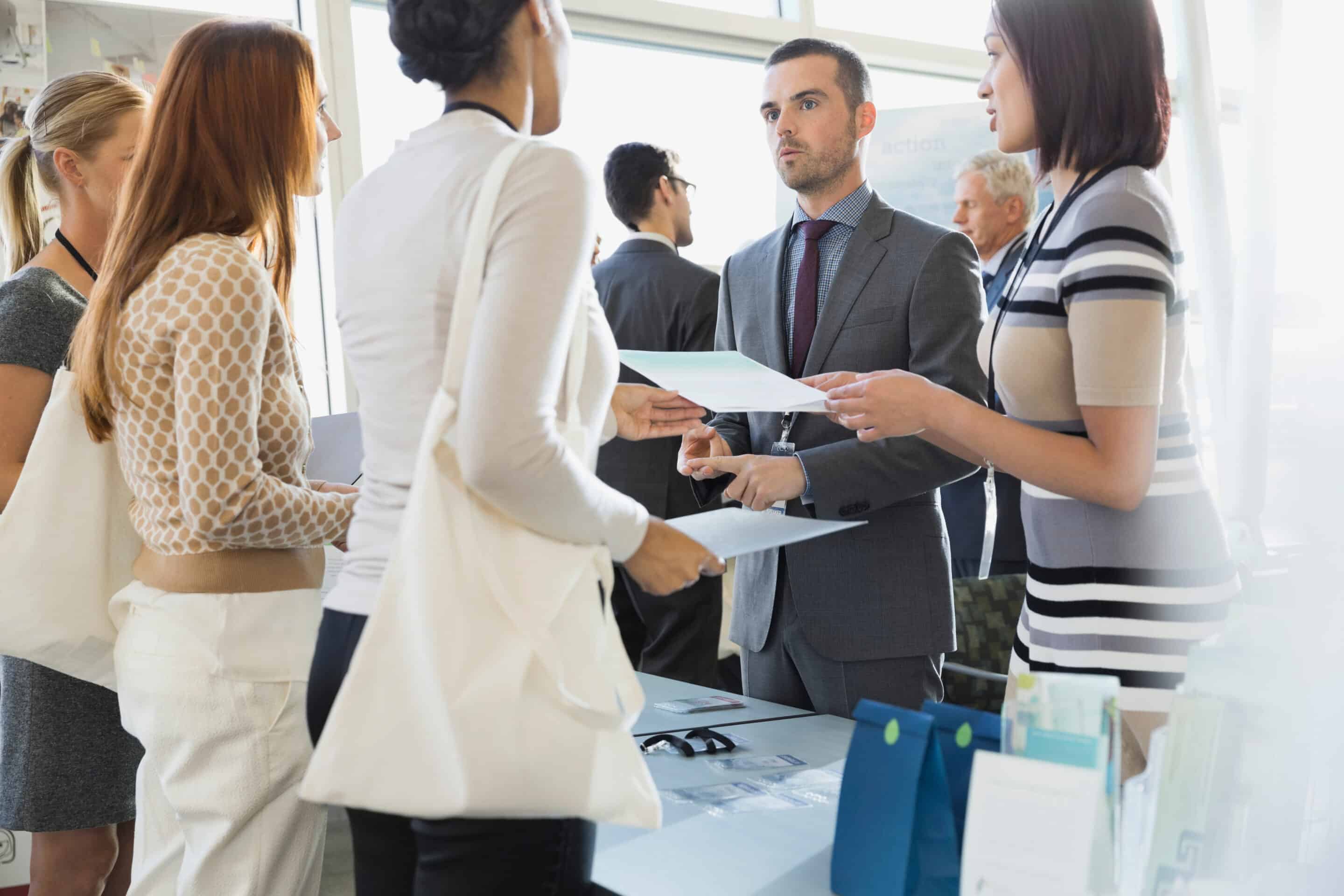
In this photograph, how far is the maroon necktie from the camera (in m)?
2.19

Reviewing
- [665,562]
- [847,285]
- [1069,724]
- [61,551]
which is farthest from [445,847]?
[847,285]

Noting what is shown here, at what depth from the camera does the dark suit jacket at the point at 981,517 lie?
338cm

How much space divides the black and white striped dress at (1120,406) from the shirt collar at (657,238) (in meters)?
2.50

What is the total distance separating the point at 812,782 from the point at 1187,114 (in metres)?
3.58

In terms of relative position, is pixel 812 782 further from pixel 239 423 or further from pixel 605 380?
pixel 239 423

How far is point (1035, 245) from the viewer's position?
141 cm

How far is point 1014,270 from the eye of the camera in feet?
4.85

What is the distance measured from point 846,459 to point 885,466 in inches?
3.2

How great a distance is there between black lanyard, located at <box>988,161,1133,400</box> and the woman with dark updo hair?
1.94ft

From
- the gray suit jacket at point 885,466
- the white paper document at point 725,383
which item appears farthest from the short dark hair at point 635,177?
the white paper document at point 725,383

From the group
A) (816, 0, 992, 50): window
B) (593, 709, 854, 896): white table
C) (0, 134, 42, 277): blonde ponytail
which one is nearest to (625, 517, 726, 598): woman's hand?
(593, 709, 854, 896): white table

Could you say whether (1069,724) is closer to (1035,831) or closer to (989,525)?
(1035,831)

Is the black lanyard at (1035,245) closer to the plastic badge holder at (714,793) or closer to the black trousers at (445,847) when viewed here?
the plastic badge holder at (714,793)

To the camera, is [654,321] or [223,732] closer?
[223,732]
